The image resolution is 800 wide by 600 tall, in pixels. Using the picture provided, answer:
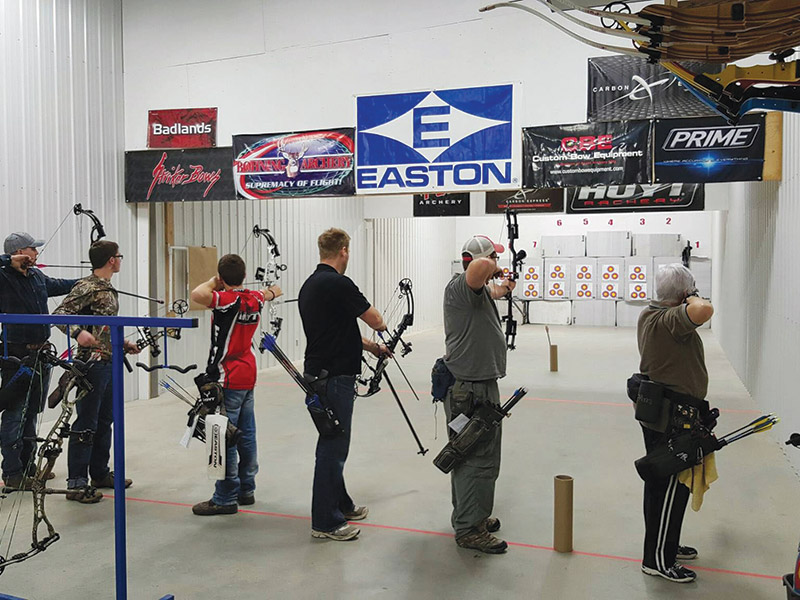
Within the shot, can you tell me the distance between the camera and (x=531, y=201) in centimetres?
1186

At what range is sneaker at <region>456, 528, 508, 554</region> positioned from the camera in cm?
328

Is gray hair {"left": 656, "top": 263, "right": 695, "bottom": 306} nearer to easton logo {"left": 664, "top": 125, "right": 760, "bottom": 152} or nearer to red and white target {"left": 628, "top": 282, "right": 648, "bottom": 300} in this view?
easton logo {"left": 664, "top": 125, "right": 760, "bottom": 152}

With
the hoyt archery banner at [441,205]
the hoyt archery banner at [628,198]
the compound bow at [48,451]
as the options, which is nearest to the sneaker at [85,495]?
the compound bow at [48,451]

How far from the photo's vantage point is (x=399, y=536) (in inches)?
139

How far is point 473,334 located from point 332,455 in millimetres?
903

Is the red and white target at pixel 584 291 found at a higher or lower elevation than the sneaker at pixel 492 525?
higher

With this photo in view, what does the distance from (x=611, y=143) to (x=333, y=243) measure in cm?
351

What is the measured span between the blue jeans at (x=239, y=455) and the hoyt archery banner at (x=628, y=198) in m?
9.19


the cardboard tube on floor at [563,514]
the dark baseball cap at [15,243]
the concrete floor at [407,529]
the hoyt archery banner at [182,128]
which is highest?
the hoyt archery banner at [182,128]

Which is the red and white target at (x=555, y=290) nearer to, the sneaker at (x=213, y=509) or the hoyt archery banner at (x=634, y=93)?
the hoyt archery banner at (x=634, y=93)

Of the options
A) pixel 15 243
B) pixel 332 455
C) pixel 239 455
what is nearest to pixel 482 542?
pixel 332 455

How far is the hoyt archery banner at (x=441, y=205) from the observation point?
11.9 metres

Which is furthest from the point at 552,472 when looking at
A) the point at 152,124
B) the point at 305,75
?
the point at 152,124

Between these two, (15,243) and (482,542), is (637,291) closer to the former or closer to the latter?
(482,542)
